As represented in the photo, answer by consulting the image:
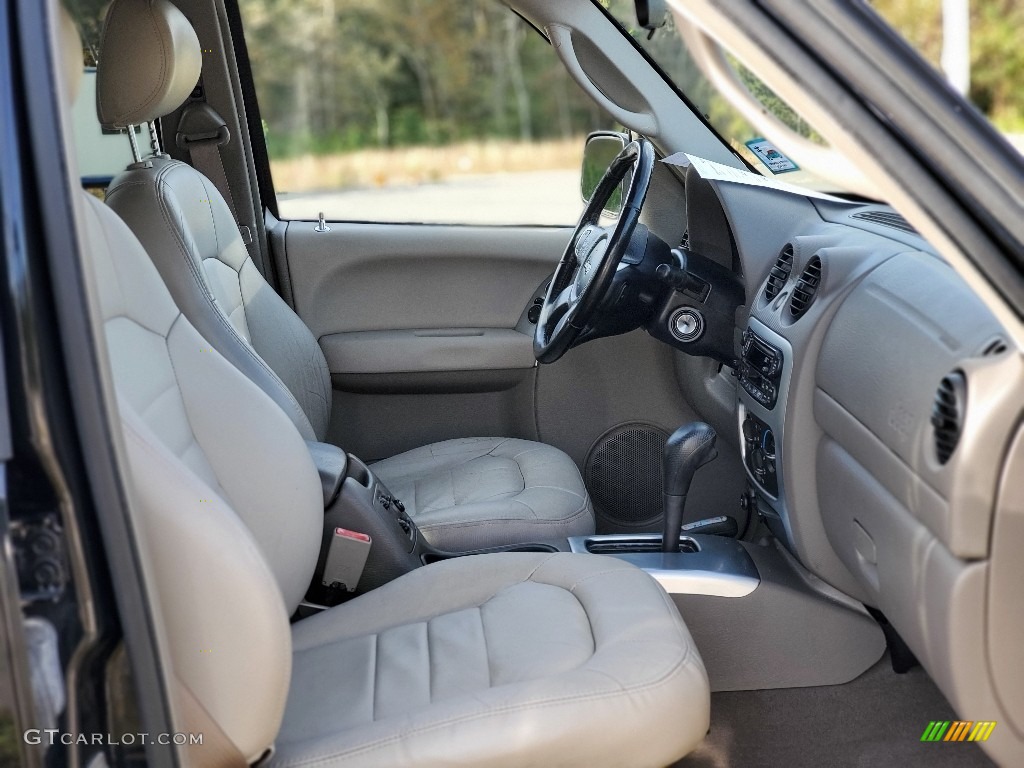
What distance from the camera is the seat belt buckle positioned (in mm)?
1775

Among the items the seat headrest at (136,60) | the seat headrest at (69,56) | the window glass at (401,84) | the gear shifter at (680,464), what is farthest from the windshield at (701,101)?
the window glass at (401,84)

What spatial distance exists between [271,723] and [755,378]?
3.34 ft

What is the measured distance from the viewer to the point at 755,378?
1851mm

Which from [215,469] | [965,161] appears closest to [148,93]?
[215,469]

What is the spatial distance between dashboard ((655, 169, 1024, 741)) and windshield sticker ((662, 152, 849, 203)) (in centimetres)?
2

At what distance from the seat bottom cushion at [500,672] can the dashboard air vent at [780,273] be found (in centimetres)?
55

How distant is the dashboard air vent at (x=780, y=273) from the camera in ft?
6.10

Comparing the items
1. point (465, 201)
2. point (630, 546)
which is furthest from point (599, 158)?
point (465, 201)

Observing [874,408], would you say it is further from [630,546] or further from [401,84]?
[401,84]

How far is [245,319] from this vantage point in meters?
2.23

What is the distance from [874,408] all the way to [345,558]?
846 millimetres

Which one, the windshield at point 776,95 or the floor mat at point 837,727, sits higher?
the windshield at point 776,95

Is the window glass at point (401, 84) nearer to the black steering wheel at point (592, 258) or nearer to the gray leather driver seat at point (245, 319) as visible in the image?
the gray leather driver seat at point (245, 319)

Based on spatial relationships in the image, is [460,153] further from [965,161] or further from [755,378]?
[965,161]
